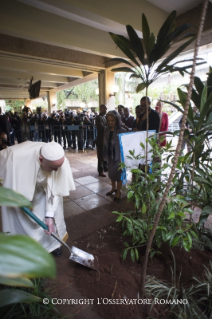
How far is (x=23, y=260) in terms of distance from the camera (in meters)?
0.30

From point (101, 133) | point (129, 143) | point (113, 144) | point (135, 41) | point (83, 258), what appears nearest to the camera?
point (135, 41)

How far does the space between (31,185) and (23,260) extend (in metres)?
1.46

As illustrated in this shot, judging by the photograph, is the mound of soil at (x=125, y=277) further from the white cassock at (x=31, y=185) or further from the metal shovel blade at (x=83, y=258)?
the white cassock at (x=31, y=185)

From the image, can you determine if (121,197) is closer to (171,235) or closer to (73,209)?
(73,209)

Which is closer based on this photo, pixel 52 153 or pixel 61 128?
pixel 52 153

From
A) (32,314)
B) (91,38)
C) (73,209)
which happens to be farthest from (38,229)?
(91,38)

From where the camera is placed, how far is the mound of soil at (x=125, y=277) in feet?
4.46

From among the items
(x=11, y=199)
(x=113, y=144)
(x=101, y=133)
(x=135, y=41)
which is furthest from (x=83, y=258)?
(x=101, y=133)

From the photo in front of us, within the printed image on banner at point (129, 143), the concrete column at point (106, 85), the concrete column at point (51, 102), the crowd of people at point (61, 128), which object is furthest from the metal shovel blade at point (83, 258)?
the concrete column at point (51, 102)

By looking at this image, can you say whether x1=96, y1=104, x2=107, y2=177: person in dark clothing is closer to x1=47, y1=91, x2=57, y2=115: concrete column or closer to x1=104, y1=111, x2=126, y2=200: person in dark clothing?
x1=104, y1=111, x2=126, y2=200: person in dark clothing

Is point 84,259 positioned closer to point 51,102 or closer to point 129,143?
point 129,143

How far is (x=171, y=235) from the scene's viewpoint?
1.44 m

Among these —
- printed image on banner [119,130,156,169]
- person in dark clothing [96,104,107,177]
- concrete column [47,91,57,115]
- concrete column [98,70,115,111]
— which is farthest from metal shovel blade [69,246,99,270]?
concrete column [47,91,57,115]

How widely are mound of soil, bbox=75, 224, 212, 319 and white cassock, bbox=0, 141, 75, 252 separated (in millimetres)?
576
